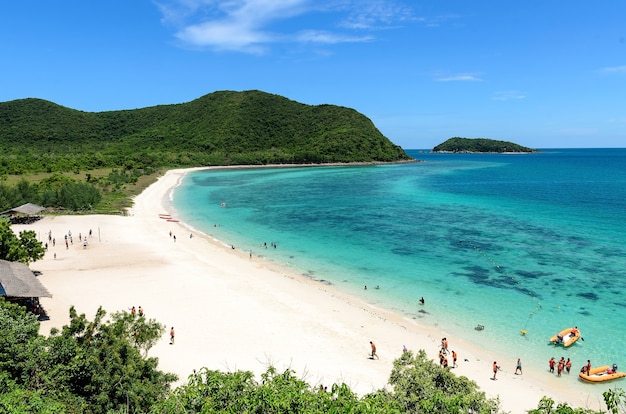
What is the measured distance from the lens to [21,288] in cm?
2156

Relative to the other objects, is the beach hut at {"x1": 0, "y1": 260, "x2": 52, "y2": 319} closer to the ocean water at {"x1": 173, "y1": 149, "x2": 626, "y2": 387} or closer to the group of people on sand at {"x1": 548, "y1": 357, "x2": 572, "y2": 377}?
the ocean water at {"x1": 173, "y1": 149, "x2": 626, "y2": 387}

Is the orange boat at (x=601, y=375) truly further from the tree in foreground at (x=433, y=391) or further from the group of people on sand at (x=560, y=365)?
the tree in foreground at (x=433, y=391)

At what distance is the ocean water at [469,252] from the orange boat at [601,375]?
0.57m

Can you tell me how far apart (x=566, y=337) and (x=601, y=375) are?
124 inches

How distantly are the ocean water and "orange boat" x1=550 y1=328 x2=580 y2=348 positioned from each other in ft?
1.33

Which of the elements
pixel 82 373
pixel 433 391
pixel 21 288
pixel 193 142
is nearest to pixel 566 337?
pixel 433 391

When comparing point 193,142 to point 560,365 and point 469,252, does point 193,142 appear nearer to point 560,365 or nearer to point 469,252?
point 469,252

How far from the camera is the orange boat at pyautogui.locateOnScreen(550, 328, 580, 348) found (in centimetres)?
2102

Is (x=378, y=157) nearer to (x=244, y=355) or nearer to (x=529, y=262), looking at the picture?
(x=529, y=262)

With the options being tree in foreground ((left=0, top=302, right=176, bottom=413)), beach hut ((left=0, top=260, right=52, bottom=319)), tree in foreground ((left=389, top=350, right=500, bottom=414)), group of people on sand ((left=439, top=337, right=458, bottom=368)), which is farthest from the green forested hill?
tree in foreground ((left=389, top=350, right=500, bottom=414))

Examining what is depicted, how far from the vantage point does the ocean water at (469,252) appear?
2384cm

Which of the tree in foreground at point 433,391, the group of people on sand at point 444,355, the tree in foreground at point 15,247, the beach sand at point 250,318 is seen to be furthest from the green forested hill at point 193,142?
the tree in foreground at point 433,391

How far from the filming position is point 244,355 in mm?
19219

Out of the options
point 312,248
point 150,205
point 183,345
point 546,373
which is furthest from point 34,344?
point 150,205
